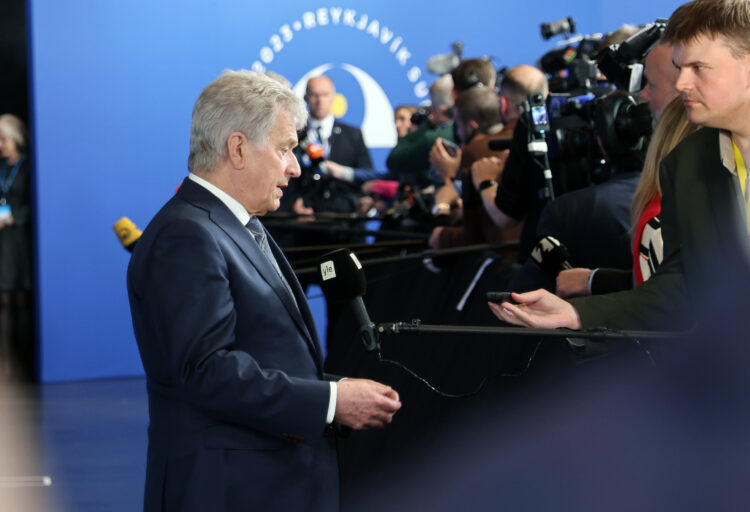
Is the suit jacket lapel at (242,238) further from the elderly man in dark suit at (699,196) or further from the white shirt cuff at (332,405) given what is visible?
the elderly man in dark suit at (699,196)

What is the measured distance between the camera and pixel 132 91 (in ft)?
25.4

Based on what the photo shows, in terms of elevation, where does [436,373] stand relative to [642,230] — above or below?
below

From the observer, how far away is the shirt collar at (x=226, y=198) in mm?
2098

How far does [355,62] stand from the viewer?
28.4 ft

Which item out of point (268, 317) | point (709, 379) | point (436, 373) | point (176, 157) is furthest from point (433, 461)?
point (176, 157)

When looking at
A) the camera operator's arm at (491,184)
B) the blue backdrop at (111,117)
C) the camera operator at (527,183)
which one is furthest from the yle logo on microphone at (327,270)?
the blue backdrop at (111,117)

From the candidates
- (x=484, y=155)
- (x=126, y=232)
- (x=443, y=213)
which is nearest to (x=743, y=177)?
(x=126, y=232)

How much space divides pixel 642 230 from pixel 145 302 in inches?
46.0

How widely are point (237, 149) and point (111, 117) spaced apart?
5904 mm

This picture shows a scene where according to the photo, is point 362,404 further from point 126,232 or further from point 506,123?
point 506,123

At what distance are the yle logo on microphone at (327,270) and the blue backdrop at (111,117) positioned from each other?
5.83 m

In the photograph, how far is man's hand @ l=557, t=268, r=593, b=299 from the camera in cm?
267

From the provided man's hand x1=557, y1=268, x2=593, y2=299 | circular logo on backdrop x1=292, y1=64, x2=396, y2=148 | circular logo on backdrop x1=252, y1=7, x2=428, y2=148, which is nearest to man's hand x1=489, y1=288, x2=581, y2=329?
man's hand x1=557, y1=268, x2=593, y2=299

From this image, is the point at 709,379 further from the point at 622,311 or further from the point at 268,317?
the point at 268,317
